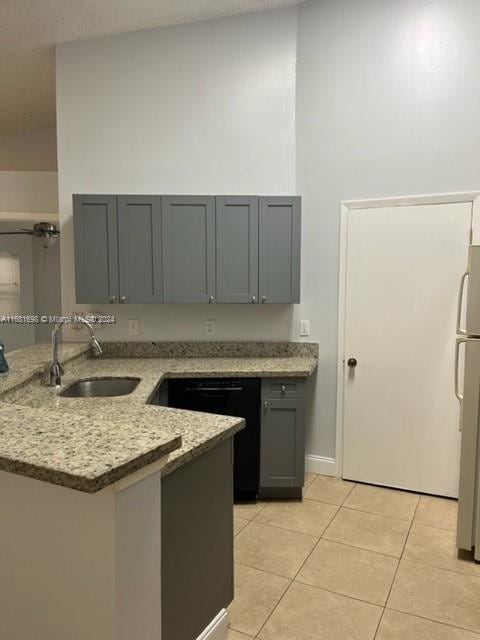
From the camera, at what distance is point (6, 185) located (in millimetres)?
5008

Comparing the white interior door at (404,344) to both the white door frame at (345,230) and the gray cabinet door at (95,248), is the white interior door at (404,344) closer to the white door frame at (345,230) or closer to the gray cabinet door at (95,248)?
the white door frame at (345,230)

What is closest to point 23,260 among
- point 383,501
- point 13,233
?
point 13,233

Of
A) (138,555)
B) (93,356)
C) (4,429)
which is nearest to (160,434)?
(138,555)

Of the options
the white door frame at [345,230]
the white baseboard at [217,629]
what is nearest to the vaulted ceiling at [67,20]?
the white door frame at [345,230]

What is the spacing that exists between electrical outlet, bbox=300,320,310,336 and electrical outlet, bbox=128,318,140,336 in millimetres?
1270

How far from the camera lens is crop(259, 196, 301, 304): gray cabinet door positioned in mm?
3307

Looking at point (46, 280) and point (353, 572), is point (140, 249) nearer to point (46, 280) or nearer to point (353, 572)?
point (353, 572)

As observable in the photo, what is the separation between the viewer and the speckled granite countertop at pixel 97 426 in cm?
106

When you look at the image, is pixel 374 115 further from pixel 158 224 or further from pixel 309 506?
pixel 309 506

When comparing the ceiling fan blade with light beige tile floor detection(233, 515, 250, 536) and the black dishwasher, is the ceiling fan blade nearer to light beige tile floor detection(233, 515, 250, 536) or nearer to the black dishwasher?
the black dishwasher

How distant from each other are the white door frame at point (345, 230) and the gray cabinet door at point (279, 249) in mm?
356

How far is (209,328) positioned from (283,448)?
1084mm

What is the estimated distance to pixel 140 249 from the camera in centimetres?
336

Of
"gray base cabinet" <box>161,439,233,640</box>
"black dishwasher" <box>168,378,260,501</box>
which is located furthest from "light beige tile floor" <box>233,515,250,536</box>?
"gray base cabinet" <box>161,439,233,640</box>
